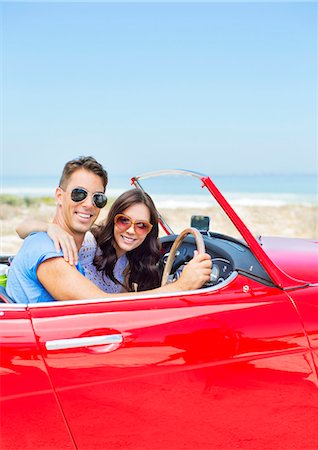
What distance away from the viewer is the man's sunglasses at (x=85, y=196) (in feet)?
8.21

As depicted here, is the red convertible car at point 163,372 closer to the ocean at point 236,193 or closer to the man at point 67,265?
the man at point 67,265

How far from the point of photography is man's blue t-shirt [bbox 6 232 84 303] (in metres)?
2.28

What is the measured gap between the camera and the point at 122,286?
9.75 ft

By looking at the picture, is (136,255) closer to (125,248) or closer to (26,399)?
(125,248)

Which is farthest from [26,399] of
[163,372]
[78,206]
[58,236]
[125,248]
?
[125,248]

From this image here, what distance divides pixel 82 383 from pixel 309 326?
85cm

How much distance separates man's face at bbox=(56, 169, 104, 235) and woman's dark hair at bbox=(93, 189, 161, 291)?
0.28 m

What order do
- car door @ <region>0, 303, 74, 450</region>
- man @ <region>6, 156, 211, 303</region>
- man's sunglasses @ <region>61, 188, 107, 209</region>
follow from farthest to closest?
man's sunglasses @ <region>61, 188, 107, 209</region> < man @ <region>6, 156, 211, 303</region> < car door @ <region>0, 303, 74, 450</region>

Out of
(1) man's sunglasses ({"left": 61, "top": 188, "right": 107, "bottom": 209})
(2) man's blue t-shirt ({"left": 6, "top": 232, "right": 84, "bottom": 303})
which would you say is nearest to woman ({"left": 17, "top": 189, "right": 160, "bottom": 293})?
(1) man's sunglasses ({"left": 61, "top": 188, "right": 107, "bottom": 209})

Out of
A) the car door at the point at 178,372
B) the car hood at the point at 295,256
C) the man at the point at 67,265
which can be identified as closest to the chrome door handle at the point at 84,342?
the car door at the point at 178,372

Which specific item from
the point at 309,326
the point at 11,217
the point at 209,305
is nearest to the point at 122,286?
the point at 209,305

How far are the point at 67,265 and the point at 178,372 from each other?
0.61 metres

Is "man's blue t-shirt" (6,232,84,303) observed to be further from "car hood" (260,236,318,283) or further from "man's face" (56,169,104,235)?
"car hood" (260,236,318,283)

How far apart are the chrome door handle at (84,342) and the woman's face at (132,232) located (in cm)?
82
